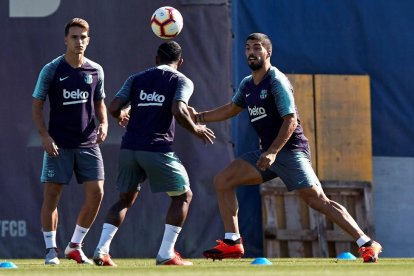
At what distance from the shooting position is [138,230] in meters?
13.8

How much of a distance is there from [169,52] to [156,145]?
808 millimetres

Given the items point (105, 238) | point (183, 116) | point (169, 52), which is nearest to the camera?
point (183, 116)

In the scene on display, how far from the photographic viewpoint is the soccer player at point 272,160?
33.5ft

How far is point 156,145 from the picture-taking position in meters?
9.82

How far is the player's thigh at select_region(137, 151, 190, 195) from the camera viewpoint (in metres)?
9.76

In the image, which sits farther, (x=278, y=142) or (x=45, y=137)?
(x=45, y=137)

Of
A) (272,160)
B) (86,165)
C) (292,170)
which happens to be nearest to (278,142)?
(272,160)

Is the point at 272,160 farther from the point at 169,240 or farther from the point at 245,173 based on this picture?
the point at 169,240

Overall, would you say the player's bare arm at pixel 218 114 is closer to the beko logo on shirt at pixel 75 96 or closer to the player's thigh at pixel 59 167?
the beko logo on shirt at pixel 75 96

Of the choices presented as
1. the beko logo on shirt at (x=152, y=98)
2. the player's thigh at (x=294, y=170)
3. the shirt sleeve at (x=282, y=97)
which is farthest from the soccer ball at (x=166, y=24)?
the player's thigh at (x=294, y=170)

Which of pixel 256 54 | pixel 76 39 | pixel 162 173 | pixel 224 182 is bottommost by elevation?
pixel 224 182

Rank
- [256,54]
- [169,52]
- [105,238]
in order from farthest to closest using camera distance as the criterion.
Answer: [256,54] → [169,52] → [105,238]

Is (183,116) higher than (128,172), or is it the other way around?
(183,116)

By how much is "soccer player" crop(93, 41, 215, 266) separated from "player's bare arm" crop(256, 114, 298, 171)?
21.2 inches
